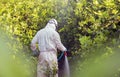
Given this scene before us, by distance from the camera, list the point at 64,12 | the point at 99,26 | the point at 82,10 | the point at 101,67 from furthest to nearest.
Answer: the point at 64,12 < the point at 82,10 < the point at 99,26 < the point at 101,67

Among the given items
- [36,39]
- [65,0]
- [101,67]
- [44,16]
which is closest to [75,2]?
[65,0]

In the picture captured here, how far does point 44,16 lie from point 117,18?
245cm

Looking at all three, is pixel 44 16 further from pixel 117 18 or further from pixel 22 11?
pixel 117 18

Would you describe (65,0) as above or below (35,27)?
above

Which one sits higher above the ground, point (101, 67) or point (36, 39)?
point (101, 67)

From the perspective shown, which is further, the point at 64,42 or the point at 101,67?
the point at 64,42

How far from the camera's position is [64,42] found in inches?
315

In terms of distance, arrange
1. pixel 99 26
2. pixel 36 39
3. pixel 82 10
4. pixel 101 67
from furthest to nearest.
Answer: pixel 82 10 → pixel 36 39 → pixel 99 26 → pixel 101 67

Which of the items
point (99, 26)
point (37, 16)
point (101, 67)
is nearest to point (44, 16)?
point (37, 16)

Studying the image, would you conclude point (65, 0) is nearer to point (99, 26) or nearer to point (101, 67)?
point (99, 26)

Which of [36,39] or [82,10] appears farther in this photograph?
[82,10]

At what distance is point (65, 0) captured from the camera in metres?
8.06

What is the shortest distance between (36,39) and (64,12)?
1.64 m

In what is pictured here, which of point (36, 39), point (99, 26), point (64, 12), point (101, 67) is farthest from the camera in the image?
point (64, 12)
